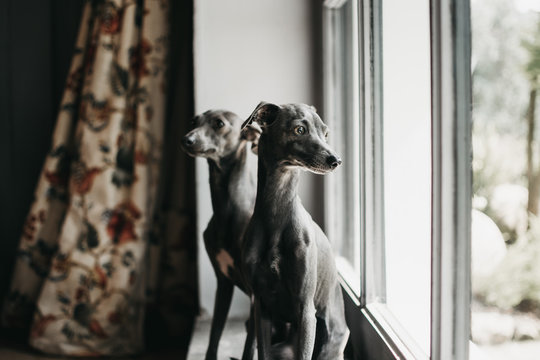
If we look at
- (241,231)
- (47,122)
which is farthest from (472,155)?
(47,122)

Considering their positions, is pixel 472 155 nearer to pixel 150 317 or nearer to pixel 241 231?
pixel 241 231

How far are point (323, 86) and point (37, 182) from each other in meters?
1.48

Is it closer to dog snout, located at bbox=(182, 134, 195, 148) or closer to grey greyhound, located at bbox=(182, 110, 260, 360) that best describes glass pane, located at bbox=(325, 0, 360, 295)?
grey greyhound, located at bbox=(182, 110, 260, 360)

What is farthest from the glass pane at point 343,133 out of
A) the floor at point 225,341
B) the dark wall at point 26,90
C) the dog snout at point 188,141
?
the dark wall at point 26,90

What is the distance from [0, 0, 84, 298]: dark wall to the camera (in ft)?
7.44

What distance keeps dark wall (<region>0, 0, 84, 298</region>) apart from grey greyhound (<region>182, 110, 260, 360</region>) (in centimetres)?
144

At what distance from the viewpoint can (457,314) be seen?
2.52 ft

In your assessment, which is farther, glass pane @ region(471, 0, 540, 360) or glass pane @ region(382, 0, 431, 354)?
glass pane @ region(382, 0, 431, 354)

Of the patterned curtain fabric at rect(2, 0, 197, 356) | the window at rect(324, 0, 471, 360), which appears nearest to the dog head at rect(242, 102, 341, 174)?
the window at rect(324, 0, 471, 360)

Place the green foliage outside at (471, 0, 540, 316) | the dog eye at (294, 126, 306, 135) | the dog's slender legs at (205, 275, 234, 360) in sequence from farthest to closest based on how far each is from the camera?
the dog's slender legs at (205, 275, 234, 360) < the dog eye at (294, 126, 306, 135) < the green foliage outside at (471, 0, 540, 316)

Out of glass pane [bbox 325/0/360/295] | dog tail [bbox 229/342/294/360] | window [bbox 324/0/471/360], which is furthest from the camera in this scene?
glass pane [bbox 325/0/360/295]

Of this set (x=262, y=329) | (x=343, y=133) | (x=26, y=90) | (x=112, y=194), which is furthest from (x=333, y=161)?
(x=26, y=90)

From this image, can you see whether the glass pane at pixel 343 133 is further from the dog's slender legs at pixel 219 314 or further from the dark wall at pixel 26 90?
the dark wall at pixel 26 90

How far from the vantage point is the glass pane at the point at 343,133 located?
155 centimetres
